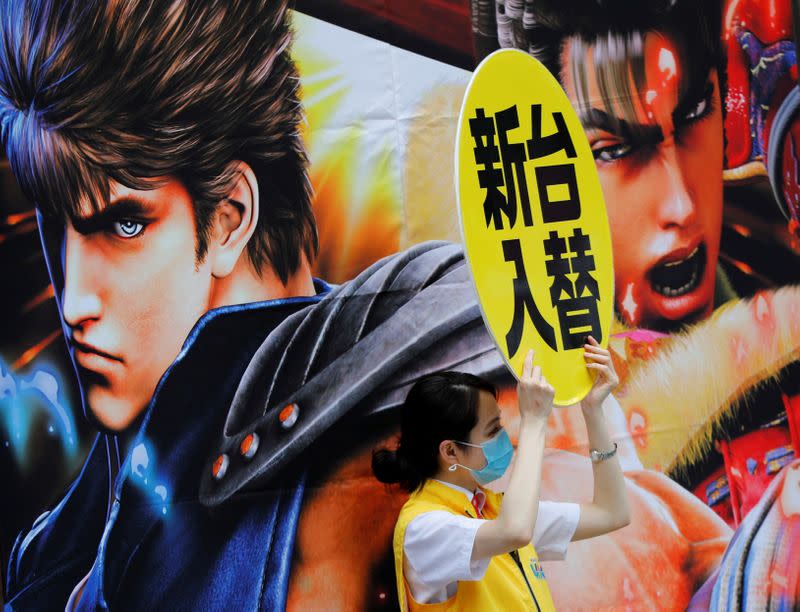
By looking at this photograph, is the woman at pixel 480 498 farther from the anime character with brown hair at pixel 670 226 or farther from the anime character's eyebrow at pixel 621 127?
the anime character's eyebrow at pixel 621 127

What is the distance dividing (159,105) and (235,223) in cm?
40

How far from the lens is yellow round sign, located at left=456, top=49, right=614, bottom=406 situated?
6.81ft

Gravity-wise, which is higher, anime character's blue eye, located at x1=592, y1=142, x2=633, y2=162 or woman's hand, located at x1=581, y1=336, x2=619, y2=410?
anime character's blue eye, located at x1=592, y1=142, x2=633, y2=162

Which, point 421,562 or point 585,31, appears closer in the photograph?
point 421,562

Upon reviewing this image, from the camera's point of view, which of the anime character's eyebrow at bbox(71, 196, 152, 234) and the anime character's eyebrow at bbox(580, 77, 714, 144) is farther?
the anime character's eyebrow at bbox(580, 77, 714, 144)

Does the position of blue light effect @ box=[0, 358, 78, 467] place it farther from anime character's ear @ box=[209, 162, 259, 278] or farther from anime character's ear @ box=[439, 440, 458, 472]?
anime character's ear @ box=[439, 440, 458, 472]

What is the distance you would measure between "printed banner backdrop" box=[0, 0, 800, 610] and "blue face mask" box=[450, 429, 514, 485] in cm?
88

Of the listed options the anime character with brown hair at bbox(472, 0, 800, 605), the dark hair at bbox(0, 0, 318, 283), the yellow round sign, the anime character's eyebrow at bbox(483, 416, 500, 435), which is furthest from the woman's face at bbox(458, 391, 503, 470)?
the anime character with brown hair at bbox(472, 0, 800, 605)

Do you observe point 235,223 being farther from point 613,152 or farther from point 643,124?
point 643,124

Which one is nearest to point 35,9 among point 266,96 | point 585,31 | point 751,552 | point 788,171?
point 266,96

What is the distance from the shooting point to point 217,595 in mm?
2820

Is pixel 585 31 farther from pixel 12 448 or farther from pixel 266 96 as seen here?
pixel 12 448

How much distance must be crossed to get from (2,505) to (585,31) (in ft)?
7.42

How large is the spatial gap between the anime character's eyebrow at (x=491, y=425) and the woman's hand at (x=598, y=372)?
211mm
